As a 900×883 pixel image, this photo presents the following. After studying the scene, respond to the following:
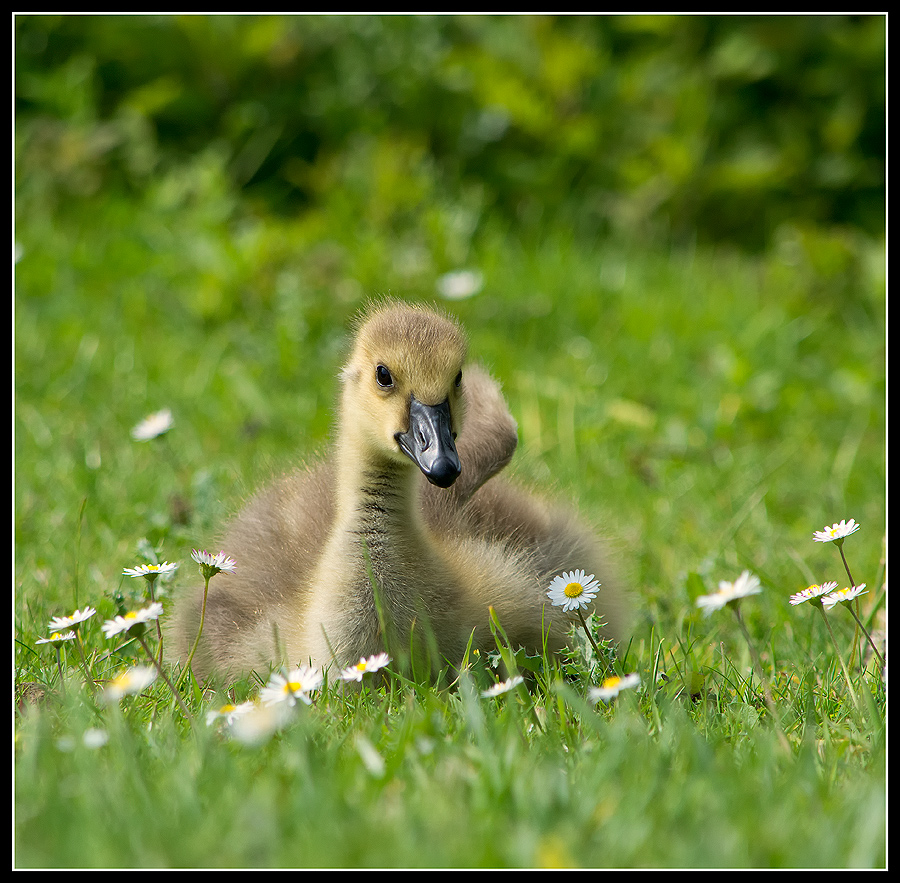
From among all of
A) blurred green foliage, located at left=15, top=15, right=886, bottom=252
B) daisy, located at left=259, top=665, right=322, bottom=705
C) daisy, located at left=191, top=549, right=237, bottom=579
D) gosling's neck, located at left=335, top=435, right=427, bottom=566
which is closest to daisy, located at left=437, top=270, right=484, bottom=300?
blurred green foliage, located at left=15, top=15, right=886, bottom=252

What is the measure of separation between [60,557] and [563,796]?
1.94 metres

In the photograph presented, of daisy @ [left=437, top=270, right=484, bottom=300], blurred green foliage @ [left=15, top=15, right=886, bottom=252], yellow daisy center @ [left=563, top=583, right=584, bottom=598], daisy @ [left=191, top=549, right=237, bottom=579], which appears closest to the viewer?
daisy @ [left=191, top=549, right=237, bottom=579]

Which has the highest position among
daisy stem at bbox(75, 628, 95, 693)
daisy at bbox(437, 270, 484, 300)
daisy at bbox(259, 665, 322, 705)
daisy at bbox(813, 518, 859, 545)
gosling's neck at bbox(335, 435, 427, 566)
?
daisy at bbox(437, 270, 484, 300)

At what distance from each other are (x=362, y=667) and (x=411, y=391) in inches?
22.1

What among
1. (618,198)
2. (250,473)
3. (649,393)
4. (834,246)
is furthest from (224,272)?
(834,246)

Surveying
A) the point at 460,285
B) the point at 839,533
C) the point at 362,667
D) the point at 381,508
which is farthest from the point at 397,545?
the point at 460,285

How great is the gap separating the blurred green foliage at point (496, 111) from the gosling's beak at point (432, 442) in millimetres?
3808

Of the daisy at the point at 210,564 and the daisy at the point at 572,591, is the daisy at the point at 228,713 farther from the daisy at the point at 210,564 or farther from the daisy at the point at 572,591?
the daisy at the point at 572,591

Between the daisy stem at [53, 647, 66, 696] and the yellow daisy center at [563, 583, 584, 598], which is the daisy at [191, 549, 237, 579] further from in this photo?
the yellow daisy center at [563, 583, 584, 598]

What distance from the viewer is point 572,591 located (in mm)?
2252

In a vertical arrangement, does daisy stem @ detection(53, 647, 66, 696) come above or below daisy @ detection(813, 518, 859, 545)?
below

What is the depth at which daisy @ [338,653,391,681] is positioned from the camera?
2.04 meters

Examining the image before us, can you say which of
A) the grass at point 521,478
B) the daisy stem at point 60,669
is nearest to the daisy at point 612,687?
the grass at point 521,478

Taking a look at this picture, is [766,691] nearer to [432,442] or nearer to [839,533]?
[839,533]
